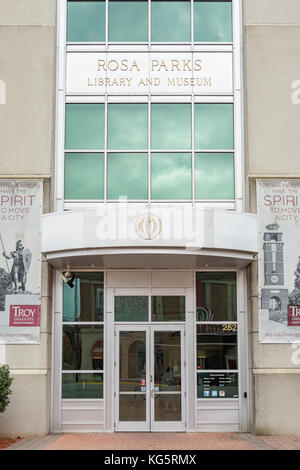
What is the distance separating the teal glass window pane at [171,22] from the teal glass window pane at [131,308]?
664 centimetres

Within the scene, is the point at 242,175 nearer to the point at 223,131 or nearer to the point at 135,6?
the point at 223,131

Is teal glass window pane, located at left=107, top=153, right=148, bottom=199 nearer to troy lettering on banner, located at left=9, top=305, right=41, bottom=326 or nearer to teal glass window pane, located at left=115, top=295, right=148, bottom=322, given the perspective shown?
teal glass window pane, located at left=115, top=295, right=148, bottom=322

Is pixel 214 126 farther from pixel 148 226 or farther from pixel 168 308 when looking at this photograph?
pixel 168 308

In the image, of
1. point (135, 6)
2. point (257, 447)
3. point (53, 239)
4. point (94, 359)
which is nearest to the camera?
point (257, 447)

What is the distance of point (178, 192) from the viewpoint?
52.7 ft

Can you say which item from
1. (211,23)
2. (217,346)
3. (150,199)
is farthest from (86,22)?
(217,346)

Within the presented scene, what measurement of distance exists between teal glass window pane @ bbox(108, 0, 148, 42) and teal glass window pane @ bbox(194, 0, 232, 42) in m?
1.34

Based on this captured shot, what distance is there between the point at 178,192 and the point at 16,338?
5296 mm

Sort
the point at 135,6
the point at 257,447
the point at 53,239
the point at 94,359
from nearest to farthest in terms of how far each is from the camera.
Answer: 1. the point at 257,447
2. the point at 53,239
3. the point at 94,359
4. the point at 135,6

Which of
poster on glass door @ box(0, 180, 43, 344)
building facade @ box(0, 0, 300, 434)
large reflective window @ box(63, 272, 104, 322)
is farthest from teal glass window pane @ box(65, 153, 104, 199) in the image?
large reflective window @ box(63, 272, 104, 322)

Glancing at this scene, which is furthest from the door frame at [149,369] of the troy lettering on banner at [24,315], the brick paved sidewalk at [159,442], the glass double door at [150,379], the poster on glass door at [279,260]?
the poster on glass door at [279,260]

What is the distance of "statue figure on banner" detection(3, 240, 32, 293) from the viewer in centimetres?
1561

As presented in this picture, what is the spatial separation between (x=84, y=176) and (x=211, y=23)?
5.19 m

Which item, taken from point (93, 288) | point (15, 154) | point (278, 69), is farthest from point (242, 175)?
point (15, 154)
